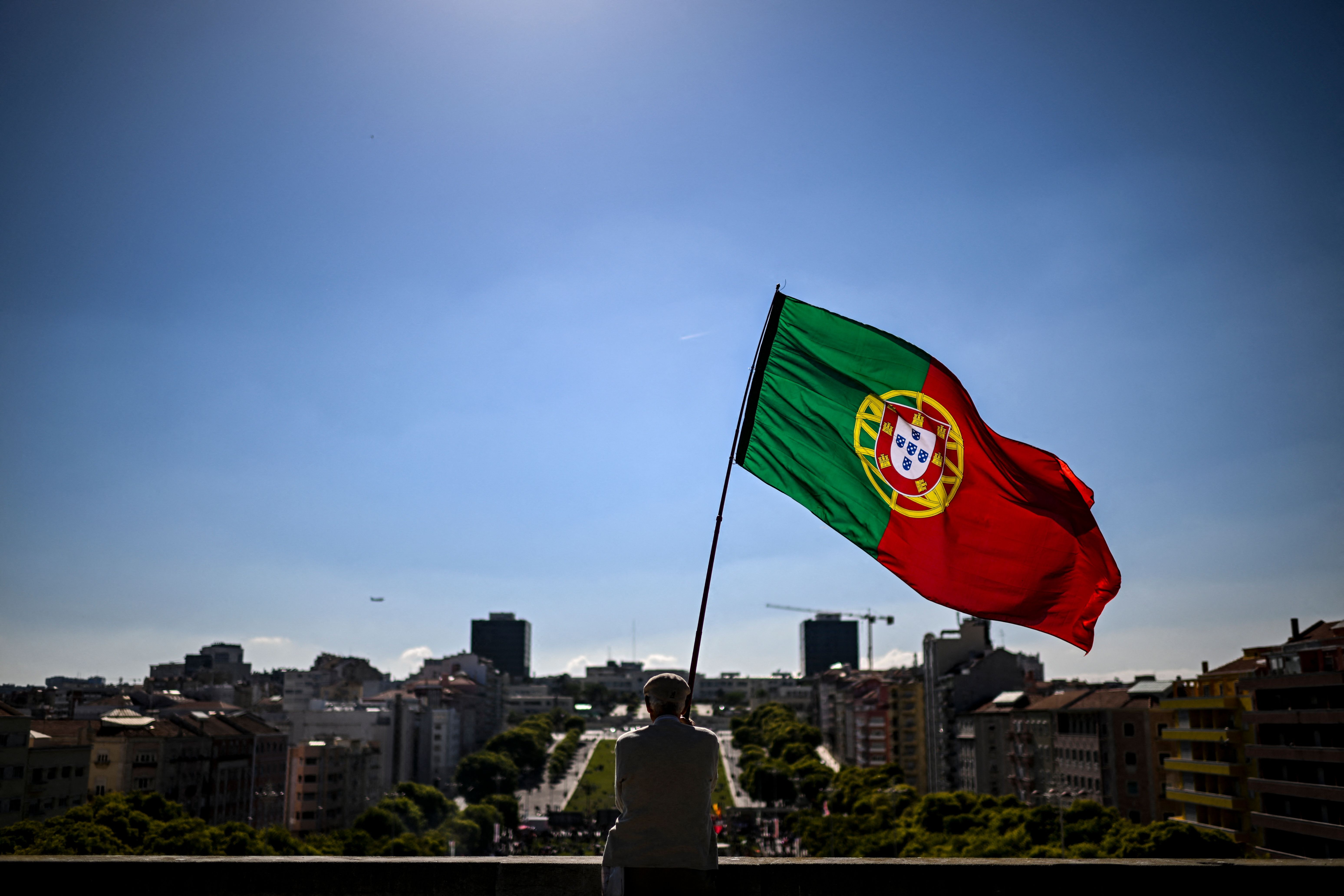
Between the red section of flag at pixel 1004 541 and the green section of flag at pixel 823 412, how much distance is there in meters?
0.32

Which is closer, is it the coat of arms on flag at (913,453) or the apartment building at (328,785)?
the coat of arms on flag at (913,453)

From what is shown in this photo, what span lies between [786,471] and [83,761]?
81.8 m

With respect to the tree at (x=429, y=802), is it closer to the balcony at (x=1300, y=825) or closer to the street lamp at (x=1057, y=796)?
the street lamp at (x=1057, y=796)

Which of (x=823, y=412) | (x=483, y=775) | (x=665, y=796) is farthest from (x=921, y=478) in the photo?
(x=483, y=775)

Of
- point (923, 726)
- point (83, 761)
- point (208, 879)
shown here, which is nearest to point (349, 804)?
point (83, 761)

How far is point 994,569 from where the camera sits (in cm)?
916

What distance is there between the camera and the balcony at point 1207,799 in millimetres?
67812

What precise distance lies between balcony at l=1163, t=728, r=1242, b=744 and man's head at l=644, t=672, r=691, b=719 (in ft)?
244

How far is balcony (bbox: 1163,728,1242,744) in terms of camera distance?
69188 millimetres

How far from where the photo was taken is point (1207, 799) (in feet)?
232

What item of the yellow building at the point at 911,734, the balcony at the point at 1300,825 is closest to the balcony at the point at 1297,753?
the balcony at the point at 1300,825

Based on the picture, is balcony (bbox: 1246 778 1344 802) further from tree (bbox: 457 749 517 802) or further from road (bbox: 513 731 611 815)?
tree (bbox: 457 749 517 802)

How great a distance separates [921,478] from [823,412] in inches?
38.8

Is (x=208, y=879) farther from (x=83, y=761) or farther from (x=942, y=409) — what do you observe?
(x=83, y=761)
